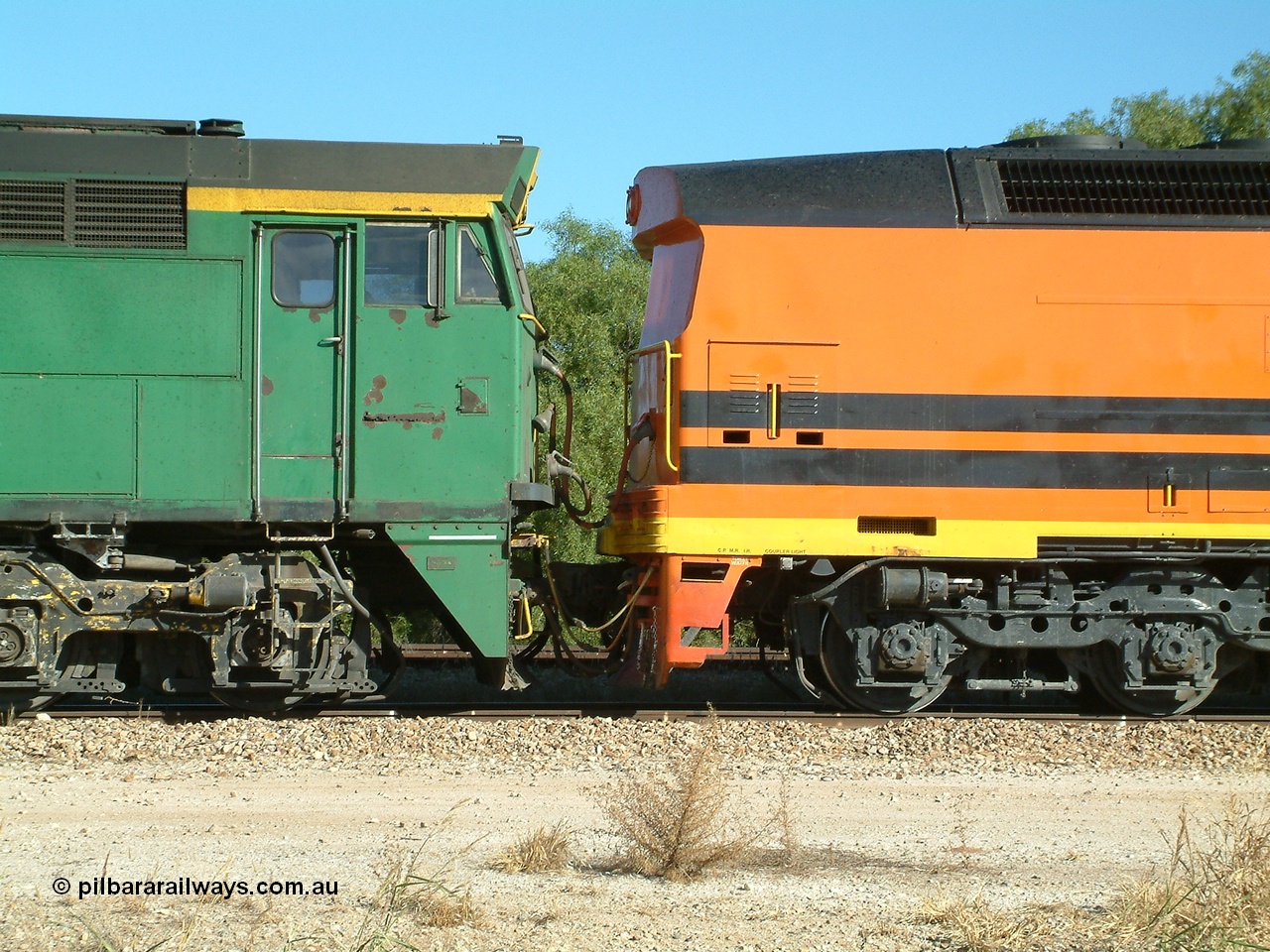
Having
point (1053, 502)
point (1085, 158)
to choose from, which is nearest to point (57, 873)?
point (1053, 502)

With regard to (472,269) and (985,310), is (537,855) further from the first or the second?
(985,310)

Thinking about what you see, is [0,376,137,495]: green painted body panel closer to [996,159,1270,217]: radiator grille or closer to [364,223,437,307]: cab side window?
[364,223,437,307]: cab side window

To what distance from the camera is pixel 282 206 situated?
7.93 meters

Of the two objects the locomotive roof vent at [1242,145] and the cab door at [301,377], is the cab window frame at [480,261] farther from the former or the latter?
the locomotive roof vent at [1242,145]

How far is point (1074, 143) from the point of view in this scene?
8.99 metres

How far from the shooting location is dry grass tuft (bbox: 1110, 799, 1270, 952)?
13.5 ft

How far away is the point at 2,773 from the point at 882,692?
5.72 m

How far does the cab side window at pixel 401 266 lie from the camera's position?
316 inches

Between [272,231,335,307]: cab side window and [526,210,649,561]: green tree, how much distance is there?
25.9 ft

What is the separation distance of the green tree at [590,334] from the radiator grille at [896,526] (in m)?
7.78

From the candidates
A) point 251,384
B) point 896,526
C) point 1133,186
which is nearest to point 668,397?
point 896,526

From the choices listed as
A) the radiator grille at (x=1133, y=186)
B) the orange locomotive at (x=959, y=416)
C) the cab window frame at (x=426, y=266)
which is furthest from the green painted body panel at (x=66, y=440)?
the radiator grille at (x=1133, y=186)

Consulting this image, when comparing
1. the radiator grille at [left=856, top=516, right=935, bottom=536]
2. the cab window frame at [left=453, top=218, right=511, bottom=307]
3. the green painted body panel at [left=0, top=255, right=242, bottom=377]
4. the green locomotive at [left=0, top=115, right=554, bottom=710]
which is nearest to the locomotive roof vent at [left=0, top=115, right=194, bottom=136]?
the green locomotive at [left=0, top=115, right=554, bottom=710]

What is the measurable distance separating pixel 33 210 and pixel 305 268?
6.00 feet
